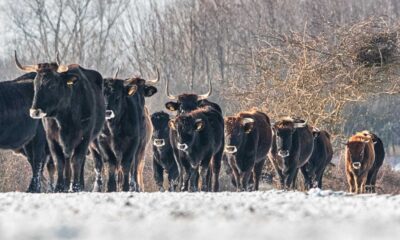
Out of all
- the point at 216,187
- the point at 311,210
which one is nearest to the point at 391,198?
the point at 311,210

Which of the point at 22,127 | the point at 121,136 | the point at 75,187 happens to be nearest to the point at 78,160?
the point at 75,187

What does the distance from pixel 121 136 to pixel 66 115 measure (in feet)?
6.75

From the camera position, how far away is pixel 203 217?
9508mm

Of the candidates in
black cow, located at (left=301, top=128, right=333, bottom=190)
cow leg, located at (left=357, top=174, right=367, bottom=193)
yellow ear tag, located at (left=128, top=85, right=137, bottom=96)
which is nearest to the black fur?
yellow ear tag, located at (left=128, top=85, right=137, bottom=96)

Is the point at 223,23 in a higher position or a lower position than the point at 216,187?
higher

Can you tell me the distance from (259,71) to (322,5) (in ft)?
107

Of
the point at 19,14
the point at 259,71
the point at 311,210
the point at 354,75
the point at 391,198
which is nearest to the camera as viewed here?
the point at 311,210

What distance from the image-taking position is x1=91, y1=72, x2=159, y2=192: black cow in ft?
63.8

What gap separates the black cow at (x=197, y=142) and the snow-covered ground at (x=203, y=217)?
8.39 m

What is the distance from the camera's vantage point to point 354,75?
29.5 m

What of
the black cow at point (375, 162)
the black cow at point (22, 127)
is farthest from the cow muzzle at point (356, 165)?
the black cow at point (22, 127)

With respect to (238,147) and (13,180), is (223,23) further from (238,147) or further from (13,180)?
(238,147)

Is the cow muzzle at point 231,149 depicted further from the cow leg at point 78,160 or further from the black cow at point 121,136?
the cow leg at point 78,160

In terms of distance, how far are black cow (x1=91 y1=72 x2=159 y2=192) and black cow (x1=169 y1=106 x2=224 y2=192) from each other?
0.83m
